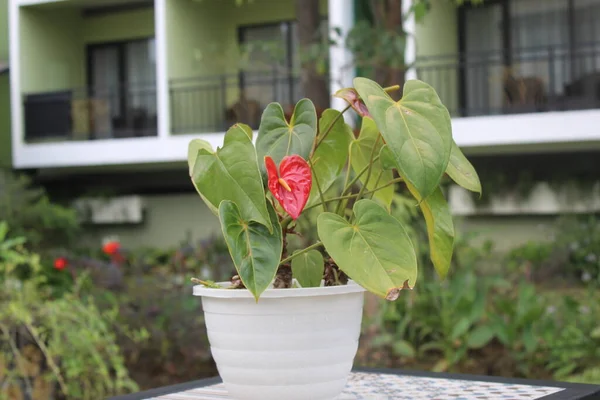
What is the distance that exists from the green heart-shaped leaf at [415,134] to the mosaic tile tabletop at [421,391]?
2.38 ft

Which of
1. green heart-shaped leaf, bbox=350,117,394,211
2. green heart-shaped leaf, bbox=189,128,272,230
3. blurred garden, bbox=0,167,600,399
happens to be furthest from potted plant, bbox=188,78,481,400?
blurred garden, bbox=0,167,600,399

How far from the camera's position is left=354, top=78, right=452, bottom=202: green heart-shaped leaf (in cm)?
191

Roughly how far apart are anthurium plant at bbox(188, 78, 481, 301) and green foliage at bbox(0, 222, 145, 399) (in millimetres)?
3240

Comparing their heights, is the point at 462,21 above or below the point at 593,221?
above

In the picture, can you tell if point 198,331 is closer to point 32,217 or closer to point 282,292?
point 282,292

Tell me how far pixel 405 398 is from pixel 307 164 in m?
0.72

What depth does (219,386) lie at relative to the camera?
2727mm

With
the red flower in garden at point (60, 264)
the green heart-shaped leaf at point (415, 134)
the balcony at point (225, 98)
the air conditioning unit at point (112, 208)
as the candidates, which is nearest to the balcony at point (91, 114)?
the balcony at point (225, 98)

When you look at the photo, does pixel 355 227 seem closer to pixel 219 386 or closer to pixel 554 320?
pixel 219 386

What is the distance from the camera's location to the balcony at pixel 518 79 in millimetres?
11312

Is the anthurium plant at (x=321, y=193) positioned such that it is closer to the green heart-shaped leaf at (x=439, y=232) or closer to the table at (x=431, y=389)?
the green heart-shaped leaf at (x=439, y=232)

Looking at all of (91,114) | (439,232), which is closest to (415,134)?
(439,232)

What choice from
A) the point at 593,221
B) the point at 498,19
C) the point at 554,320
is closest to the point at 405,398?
the point at 554,320

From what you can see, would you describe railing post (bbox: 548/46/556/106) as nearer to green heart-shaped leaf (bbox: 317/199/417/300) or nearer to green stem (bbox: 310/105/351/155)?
green stem (bbox: 310/105/351/155)
